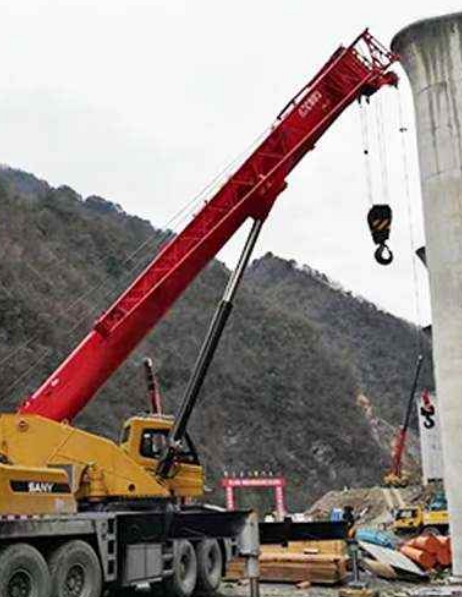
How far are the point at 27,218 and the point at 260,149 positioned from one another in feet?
152

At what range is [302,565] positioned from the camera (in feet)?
54.6

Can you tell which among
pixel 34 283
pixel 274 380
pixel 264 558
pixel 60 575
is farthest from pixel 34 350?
pixel 60 575

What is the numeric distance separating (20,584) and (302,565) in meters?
6.63

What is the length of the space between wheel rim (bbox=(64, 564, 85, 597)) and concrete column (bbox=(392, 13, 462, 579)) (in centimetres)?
552

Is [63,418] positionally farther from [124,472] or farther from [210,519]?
[210,519]

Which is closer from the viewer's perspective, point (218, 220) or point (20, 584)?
point (20, 584)

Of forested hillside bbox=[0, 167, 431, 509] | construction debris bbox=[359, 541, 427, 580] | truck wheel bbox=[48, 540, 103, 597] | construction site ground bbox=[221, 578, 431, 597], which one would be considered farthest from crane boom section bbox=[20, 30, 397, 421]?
forested hillside bbox=[0, 167, 431, 509]

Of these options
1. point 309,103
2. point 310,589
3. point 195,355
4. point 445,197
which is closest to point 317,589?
point 310,589

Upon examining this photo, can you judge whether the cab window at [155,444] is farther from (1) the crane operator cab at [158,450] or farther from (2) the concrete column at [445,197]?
(2) the concrete column at [445,197]

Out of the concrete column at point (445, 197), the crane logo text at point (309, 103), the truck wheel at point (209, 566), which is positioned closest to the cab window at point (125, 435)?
the truck wheel at point (209, 566)

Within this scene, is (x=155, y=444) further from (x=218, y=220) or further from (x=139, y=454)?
(x=218, y=220)

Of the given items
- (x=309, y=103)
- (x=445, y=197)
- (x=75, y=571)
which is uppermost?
(x=309, y=103)

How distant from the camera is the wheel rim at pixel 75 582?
12297mm

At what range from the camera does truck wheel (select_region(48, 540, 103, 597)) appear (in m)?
12.1
